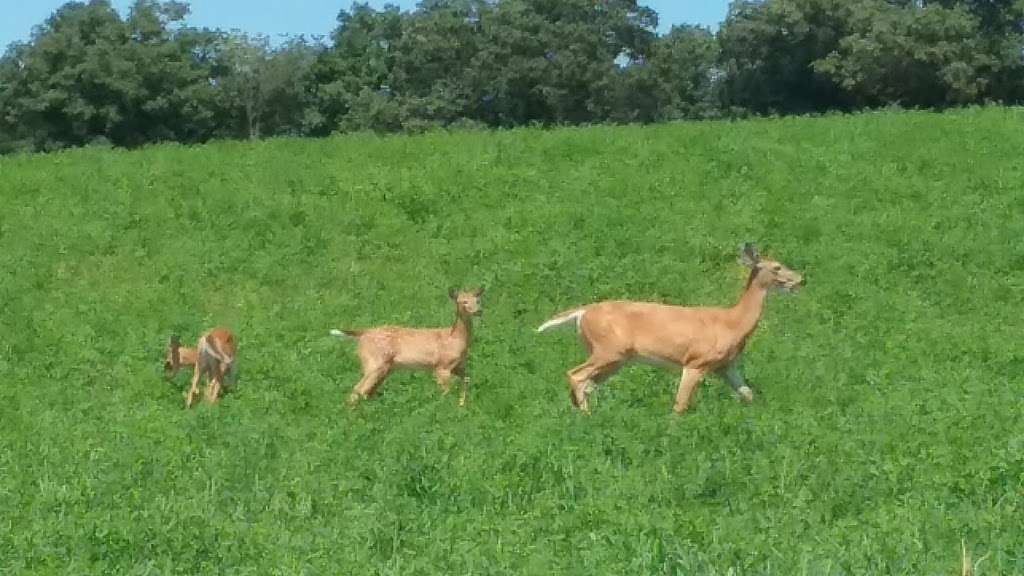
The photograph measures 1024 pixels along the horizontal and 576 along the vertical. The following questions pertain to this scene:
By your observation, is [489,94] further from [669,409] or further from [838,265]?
[669,409]

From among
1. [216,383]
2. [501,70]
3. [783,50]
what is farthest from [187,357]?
[501,70]

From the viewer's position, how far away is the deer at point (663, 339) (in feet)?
42.1

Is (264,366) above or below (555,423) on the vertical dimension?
below

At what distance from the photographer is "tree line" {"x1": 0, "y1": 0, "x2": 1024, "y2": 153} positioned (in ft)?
148

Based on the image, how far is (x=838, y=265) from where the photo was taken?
19.2m

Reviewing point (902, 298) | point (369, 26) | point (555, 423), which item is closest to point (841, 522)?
point (555, 423)

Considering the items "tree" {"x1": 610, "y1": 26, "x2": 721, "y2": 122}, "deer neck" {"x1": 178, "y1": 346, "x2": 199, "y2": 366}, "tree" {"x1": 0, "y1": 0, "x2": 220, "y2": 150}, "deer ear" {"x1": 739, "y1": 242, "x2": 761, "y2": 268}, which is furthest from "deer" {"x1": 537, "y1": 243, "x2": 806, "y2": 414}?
"tree" {"x1": 610, "y1": 26, "x2": 721, "y2": 122}

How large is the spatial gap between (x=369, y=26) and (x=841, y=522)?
62.3m

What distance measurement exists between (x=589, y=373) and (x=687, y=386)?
3.07 ft

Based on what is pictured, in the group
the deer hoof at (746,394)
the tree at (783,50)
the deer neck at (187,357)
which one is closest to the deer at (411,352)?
the deer neck at (187,357)

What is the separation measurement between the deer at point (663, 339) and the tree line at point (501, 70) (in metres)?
32.1

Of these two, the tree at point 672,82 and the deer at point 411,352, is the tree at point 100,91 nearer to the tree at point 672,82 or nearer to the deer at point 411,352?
the tree at point 672,82

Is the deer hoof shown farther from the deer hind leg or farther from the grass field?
the deer hind leg

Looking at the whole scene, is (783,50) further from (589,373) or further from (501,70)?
(589,373)
